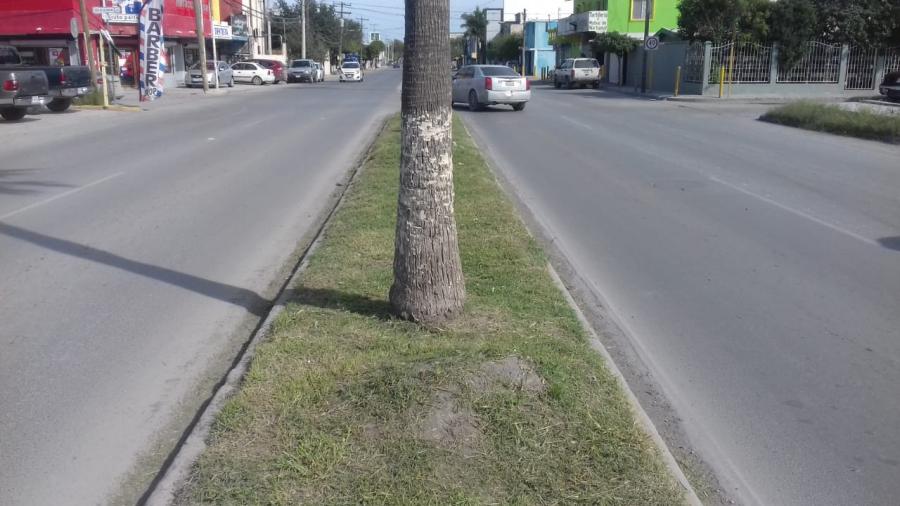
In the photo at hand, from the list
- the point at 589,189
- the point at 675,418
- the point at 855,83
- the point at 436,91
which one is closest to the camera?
the point at 675,418

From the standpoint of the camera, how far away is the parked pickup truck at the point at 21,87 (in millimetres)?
21516

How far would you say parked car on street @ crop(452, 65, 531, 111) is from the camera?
2700cm

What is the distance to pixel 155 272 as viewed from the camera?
25.1 ft

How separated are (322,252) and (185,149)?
33.6 feet

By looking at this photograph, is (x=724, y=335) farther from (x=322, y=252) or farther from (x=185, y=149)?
(x=185, y=149)

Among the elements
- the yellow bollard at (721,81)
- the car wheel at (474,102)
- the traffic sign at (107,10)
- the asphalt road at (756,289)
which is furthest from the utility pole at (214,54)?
the asphalt road at (756,289)

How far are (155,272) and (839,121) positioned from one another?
18280mm

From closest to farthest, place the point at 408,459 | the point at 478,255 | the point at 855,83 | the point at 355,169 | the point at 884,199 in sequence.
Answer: the point at 408,459 < the point at 478,255 < the point at 884,199 < the point at 355,169 < the point at 855,83

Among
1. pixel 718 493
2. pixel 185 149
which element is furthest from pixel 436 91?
pixel 185 149

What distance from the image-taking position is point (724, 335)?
20.0 ft

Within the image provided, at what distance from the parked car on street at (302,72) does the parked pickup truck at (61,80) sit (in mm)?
35175

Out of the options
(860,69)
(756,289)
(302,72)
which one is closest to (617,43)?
(860,69)

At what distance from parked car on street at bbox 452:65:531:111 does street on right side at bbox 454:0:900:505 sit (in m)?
2.26

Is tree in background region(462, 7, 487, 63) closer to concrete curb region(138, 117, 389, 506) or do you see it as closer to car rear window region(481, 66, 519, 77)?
car rear window region(481, 66, 519, 77)
